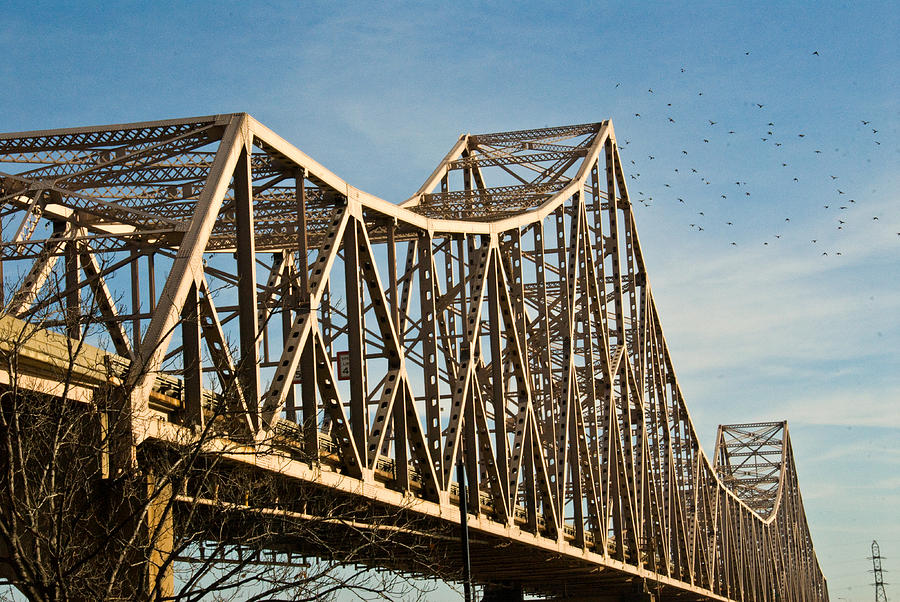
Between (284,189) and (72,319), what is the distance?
15.7 metres

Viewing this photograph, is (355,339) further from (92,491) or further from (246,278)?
(92,491)

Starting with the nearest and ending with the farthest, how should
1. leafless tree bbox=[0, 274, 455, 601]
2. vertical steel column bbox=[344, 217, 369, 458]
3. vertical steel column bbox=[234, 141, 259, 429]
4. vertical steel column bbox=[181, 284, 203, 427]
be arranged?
leafless tree bbox=[0, 274, 455, 601]
vertical steel column bbox=[181, 284, 203, 427]
vertical steel column bbox=[234, 141, 259, 429]
vertical steel column bbox=[344, 217, 369, 458]

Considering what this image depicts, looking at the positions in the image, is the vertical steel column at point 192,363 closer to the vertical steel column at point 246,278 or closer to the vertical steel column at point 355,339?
the vertical steel column at point 246,278

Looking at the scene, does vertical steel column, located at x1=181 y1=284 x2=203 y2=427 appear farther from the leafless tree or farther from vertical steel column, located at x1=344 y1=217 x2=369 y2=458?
vertical steel column, located at x1=344 y1=217 x2=369 y2=458

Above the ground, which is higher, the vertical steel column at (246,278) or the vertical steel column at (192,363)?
the vertical steel column at (246,278)

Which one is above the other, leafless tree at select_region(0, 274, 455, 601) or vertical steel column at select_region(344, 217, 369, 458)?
vertical steel column at select_region(344, 217, 369, 458)

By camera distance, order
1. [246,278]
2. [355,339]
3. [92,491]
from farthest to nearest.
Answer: [355,339] → [246,278] → [92,491]

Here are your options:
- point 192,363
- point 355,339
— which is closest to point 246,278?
point 192,363

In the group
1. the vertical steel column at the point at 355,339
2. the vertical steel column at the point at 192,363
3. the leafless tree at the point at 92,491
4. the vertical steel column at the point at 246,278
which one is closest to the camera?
the leafless tree at the point at 92,491

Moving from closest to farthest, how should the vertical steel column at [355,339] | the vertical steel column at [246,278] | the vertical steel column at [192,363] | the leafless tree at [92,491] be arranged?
1. the leafless tree at [92,491]
2. the vertical steel column at [192,363]
3. the vertical steel column at [246,278]
4. the vertical steel column at [355,339]

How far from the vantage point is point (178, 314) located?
22094 mm

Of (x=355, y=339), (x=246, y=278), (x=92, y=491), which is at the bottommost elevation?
(x=92, y=491)

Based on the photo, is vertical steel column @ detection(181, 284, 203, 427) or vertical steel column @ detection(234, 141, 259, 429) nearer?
vertical steel column @ detection(181, 284, 203, 427)

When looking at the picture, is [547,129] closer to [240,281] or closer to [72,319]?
[240,281]
